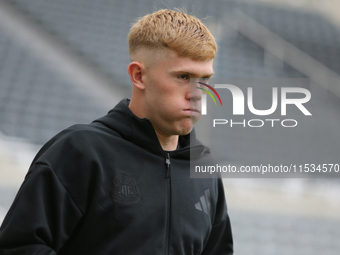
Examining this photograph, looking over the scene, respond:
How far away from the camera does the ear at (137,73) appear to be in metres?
0.82

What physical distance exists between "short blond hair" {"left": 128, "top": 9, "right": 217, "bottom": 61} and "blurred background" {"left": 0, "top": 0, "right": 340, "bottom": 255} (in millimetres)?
2002

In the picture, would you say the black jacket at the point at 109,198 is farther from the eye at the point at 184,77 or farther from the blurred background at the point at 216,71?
the blurred background at the point at 216,71

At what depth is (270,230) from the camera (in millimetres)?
3482

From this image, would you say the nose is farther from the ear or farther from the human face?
the ear

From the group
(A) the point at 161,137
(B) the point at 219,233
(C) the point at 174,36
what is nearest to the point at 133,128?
(A) the point at 161,137

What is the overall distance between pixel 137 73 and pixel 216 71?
12.3ft

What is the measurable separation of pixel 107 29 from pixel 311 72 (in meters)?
2.61

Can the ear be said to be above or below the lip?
above

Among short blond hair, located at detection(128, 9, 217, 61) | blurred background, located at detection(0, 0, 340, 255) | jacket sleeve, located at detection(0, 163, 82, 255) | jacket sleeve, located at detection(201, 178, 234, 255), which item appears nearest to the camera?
jacket sleeve, located at detection(0, 163, 82, 255)

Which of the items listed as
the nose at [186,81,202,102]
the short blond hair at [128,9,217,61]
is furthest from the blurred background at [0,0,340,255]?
the nose at [186,81,202,102]

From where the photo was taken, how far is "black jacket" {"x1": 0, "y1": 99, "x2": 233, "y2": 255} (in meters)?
0.69

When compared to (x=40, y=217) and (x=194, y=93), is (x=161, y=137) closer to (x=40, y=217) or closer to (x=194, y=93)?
(x=194, y=93)

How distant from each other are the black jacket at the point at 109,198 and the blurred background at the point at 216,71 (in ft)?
6.93

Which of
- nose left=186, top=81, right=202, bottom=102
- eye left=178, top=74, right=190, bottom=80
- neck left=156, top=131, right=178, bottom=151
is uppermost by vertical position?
eye left=178, top=74, right=190, bottom=80
